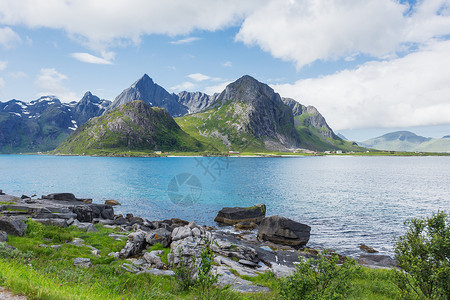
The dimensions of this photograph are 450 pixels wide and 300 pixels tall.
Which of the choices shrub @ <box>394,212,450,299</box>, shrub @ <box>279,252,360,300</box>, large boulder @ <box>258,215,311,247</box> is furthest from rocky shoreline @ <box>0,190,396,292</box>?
shrub @ <box>394,212,450,299</box>

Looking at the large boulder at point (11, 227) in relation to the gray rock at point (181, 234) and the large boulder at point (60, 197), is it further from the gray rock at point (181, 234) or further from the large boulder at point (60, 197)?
the large boulder at point (60, 197)

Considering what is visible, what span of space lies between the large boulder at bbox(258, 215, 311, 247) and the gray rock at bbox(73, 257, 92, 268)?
2589 cm

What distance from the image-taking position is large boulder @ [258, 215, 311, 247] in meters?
34.8

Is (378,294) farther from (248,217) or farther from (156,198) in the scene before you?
(156,198)

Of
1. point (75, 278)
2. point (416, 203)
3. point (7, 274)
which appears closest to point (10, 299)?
point (7, 274)

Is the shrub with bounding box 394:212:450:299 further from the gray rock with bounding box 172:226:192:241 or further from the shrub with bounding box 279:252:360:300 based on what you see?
the gray rock with bounding box 172:226:192:241

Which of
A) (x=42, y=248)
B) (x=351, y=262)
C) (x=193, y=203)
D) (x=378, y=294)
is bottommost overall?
(x=193, y=203)

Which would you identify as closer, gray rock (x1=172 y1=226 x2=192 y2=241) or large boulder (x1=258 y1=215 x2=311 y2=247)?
gray rock (x1=172 y1=226 x2=192 y2=241)

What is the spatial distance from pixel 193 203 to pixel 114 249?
39.7 meters

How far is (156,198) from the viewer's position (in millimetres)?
64000

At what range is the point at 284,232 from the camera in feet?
116

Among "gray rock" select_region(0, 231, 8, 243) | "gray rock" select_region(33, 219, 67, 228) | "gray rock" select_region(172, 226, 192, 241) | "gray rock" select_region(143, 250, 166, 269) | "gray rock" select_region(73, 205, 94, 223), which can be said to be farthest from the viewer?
"gray rock" select_region(73, 205, 94, 223)

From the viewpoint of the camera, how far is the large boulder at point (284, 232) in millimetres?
34781

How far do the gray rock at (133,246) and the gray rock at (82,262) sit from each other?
14.3ft
